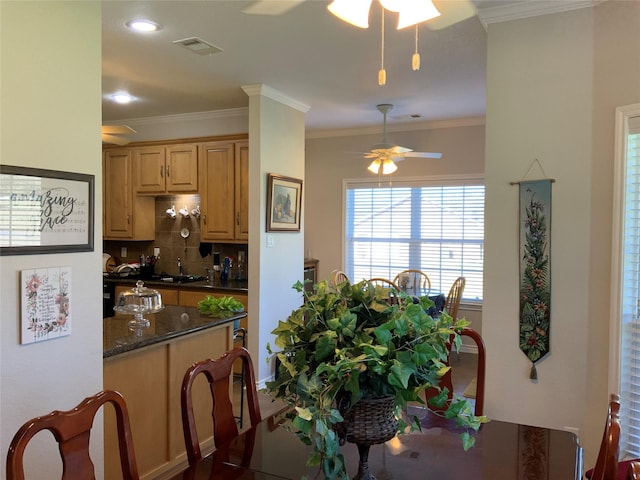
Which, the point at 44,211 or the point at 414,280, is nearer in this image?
the point at 44,211

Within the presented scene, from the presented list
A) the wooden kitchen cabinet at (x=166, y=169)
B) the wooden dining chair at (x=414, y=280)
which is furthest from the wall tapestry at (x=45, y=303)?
the wooden dining chair at (x=414, y=280)

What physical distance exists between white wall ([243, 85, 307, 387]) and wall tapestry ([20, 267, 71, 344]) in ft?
7.52

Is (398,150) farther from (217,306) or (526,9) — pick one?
(217,306)

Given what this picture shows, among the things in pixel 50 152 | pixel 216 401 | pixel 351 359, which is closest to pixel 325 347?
pixel 351 359

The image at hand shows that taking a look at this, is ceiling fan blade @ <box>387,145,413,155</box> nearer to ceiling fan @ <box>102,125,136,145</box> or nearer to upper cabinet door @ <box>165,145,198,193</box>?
upper cabinet door @ <box>165,145,198,193</box>

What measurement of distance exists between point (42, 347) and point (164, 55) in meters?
2.29

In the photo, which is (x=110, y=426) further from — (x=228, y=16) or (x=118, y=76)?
(x=118, y=76)

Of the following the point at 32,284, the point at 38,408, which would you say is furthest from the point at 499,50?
the point at 38,408

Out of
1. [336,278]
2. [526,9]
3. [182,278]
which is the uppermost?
[526,9]

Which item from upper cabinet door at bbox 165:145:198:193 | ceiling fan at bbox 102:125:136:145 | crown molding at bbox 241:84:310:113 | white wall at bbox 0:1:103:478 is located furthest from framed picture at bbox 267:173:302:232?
white wall at bbox 0:1:103:478

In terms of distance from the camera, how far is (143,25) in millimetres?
3010

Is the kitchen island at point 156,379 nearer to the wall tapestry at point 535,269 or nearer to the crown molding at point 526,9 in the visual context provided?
the wall tapestry at point 535,269

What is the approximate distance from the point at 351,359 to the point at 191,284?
396cm

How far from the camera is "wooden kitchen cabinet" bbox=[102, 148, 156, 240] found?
18.5ft
